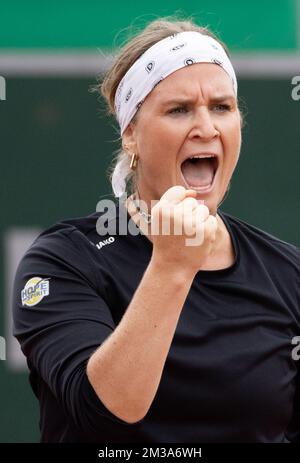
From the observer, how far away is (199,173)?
2.63 metres

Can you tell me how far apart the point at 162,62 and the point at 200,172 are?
287mm

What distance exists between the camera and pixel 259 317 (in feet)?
8.59

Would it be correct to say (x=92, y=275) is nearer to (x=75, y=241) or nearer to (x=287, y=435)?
(x=75, y=241)

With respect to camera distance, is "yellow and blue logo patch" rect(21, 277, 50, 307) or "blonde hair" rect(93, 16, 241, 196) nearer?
"yellow and blue logo patch" rect(21, 277, 50, 307)

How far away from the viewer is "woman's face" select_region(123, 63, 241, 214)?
2557mm

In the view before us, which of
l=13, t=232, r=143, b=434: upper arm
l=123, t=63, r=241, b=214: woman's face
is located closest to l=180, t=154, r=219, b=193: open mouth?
l=123, t=63, r=241, b=214: woman's face

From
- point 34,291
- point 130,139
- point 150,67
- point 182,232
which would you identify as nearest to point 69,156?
point 130,139

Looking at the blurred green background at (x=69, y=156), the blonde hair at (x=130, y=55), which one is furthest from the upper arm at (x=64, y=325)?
the blurred green background at (x=69, y=156)

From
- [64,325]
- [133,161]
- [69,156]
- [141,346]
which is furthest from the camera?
[69,156]

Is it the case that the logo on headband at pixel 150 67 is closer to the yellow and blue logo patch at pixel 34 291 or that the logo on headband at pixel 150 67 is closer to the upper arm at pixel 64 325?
the upper arm at pixel 64 325

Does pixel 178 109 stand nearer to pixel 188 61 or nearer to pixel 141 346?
pixel 188 61

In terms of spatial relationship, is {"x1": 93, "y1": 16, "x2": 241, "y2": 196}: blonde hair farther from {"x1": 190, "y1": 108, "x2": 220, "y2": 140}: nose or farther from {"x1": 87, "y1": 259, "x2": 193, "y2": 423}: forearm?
{"x1": 87, "y1": 259, "x2": 193, "y2": 423}: forearm

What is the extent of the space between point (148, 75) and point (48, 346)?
0.73 metres

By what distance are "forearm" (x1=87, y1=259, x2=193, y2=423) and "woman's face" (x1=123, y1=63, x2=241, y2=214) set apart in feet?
1.60
